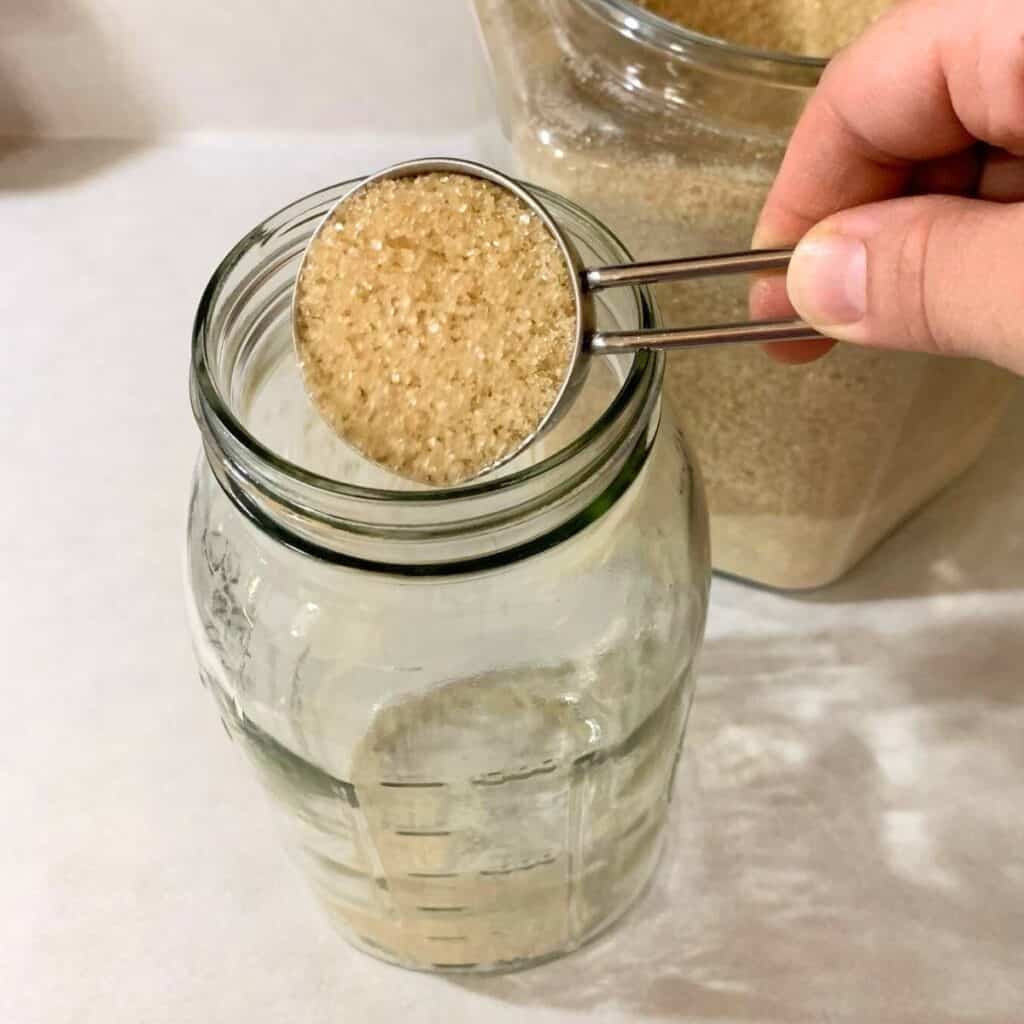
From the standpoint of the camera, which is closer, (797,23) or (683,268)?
(683,268)

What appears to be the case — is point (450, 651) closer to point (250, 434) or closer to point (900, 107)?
point (250, 434)

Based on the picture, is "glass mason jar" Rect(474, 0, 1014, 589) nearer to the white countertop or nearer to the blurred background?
the white countertop

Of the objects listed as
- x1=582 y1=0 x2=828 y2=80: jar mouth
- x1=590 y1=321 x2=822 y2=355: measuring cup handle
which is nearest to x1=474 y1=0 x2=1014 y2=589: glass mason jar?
x1=582 y1=0 x2=828 y2=80: jar mouth

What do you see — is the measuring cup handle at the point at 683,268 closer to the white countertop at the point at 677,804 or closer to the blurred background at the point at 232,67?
the white countertop at the point at 677,804

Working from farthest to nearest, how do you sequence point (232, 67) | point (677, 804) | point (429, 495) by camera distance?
point (232, 67) < point (677, 804) < point (429, 495)

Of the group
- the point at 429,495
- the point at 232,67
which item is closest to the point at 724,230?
the point at 429,495

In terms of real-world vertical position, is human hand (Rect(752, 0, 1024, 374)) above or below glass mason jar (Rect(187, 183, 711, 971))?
above

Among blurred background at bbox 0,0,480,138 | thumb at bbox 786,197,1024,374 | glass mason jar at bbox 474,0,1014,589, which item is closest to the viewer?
thumb at bbox 786,197,1024,374

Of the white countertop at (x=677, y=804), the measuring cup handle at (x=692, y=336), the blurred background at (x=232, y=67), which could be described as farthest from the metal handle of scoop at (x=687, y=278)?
the blurred background at (x=232, y=67)
